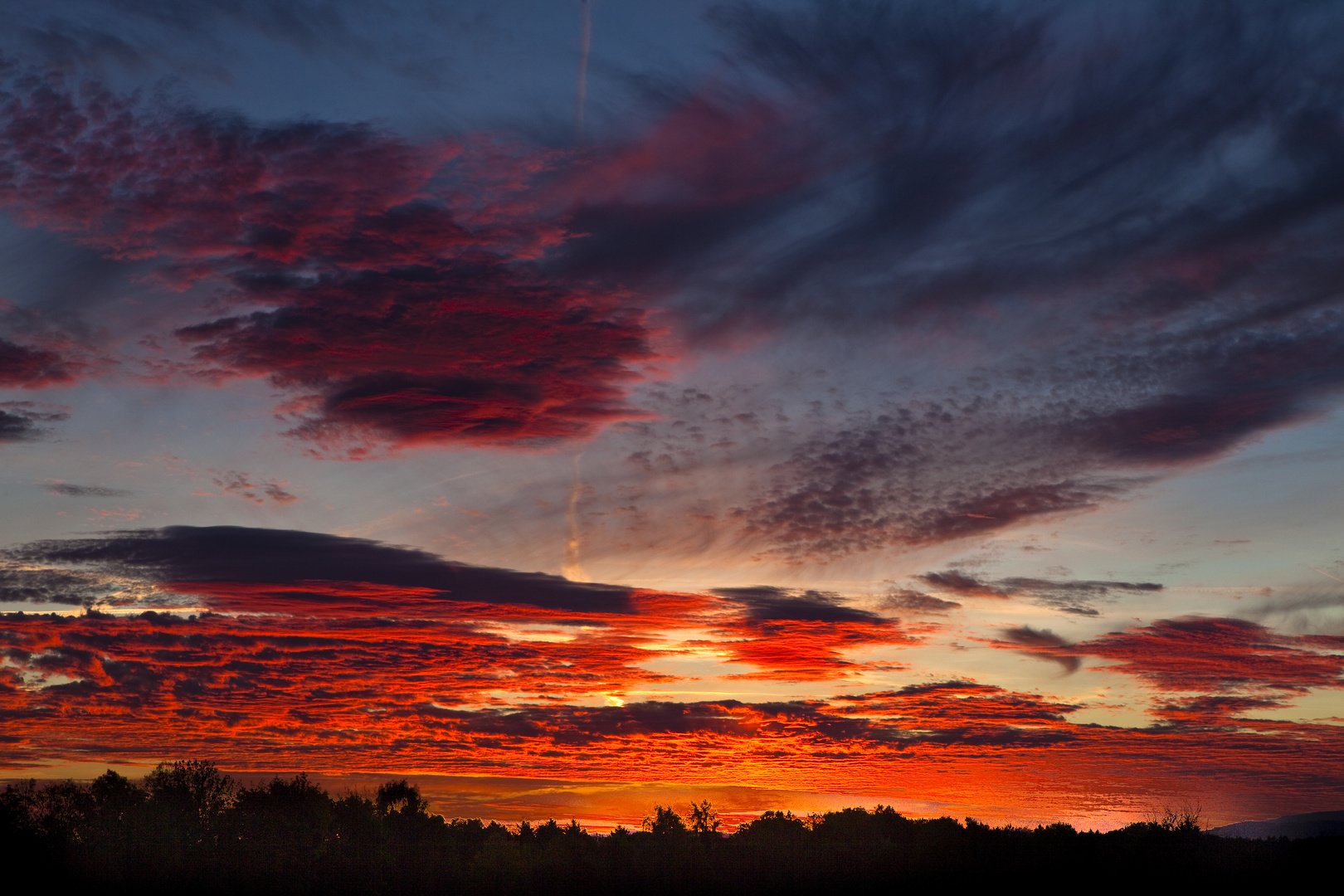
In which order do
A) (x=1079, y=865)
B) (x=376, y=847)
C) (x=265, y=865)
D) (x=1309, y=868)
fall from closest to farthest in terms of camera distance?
(x=1309, y=868) → (x=1079, y=865) → (x=265, y=865) → (x=376, y=847)

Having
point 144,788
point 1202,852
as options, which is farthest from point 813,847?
point 144,788

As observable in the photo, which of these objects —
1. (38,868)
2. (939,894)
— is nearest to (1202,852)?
(939,894)

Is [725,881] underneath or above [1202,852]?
underneath

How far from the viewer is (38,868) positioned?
9144 centimetres

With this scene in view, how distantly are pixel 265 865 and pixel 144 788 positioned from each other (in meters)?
21.7

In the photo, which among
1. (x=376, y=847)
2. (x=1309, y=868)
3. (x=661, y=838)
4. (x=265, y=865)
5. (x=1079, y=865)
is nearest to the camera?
(x=1309, y=868)

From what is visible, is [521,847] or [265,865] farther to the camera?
[521,847]

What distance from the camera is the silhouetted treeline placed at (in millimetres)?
95625

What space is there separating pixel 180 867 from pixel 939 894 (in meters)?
78.0

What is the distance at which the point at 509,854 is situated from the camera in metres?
121

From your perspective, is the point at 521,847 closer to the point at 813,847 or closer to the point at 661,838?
the point at 661,838

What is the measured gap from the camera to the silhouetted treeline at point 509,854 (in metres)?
95.6

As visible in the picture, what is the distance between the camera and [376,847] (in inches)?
4560

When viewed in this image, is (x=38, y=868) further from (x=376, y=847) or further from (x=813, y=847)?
(x=813, y=847)
